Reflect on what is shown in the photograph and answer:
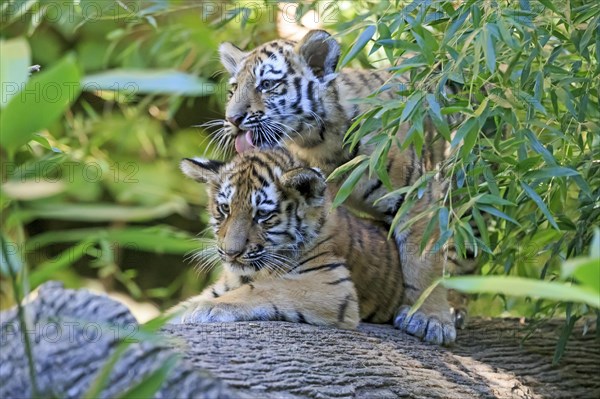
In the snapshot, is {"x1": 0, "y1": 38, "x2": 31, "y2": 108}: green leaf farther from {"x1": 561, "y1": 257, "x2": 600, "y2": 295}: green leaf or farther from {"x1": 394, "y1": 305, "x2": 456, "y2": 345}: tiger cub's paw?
{"x1": 394, "y1": 305, "x2": 456, "y2": 345}: tiger cub's paw

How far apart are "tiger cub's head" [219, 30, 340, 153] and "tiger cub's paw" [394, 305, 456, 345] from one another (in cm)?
82

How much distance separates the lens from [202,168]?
3.40 meters

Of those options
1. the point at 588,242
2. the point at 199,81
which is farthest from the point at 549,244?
the point at 199,81

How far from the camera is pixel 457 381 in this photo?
296 centimetres

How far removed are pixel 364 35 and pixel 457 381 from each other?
115 centimetres

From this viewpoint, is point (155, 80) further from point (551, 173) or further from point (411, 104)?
point (551, 173)

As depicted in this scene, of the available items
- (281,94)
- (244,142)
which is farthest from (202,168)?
A: (281,94)

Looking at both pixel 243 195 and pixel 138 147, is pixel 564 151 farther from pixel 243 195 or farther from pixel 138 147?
pixel 138 147

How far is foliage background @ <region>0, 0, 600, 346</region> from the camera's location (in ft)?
4.32

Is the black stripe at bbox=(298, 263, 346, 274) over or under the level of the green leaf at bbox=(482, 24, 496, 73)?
under

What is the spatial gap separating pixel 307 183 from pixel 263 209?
19 centimetres

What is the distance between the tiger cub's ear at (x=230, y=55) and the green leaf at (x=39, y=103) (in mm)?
2707

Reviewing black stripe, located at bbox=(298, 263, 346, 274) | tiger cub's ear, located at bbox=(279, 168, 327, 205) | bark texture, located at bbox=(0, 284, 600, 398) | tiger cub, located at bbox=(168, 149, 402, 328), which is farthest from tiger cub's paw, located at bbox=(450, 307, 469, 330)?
tiger cub's ear, located at bbox=(279, 168, 327, 205)

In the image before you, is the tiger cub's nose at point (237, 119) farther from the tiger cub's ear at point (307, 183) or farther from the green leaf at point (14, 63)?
the green leaf at point (14, 63)
